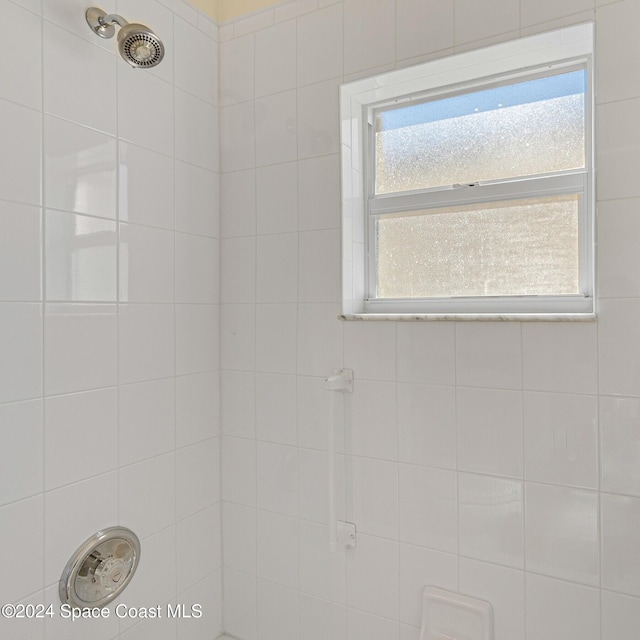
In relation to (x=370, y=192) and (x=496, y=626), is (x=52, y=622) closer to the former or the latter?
(x=496, y=626)

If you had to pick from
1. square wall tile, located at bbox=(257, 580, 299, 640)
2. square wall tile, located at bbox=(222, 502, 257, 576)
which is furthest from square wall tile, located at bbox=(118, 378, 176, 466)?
square wall tile, located at bbox=(257, 580, 299, 640)

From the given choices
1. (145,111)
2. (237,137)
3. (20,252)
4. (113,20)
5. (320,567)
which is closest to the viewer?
(20,252)

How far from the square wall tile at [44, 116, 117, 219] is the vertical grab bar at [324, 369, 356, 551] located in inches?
31.4

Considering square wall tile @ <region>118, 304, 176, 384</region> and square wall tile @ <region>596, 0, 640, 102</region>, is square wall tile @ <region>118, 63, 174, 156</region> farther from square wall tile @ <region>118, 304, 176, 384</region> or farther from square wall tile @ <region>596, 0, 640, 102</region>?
square wall tile @ <region>596, 0, 640, 102</region>

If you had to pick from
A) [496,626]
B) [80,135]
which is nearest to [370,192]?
[80,135]

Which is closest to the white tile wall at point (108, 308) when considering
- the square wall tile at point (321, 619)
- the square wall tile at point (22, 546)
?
the square wall tile at point (22, 546)

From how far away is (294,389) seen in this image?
1.62m

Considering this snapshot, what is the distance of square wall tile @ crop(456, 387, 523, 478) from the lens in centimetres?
131

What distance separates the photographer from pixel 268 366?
5.47 ft

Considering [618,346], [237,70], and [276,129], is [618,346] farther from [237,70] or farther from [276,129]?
[237,70]

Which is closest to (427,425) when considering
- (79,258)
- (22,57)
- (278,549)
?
(278,549)

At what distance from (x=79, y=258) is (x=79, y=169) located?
23 centimetres

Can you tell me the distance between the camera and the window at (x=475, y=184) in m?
1.39

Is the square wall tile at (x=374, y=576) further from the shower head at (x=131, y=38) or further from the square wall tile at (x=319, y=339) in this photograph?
the shower head at (x=131, y=38)
